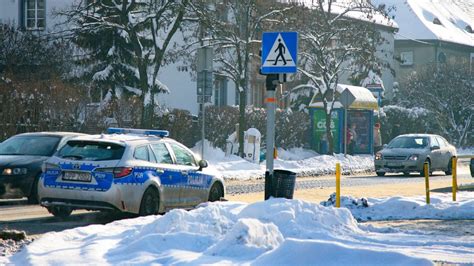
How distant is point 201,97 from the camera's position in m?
29.2

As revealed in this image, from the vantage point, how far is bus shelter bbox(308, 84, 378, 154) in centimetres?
4647

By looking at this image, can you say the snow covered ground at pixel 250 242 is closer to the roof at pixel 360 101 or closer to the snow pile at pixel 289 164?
the snow pile at pixel 289 164

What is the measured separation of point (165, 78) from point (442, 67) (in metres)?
24.7

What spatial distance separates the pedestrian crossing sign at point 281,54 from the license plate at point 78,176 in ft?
10.6

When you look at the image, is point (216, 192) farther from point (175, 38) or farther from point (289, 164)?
point (175, 38)

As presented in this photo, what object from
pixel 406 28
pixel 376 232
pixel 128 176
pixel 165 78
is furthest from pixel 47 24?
pixel 406 28

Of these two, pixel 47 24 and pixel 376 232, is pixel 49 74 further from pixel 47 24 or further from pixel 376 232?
pixel 376 232

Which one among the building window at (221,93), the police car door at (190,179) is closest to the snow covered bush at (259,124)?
the building window at (221,93)

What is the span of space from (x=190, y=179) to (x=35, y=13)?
29044mm

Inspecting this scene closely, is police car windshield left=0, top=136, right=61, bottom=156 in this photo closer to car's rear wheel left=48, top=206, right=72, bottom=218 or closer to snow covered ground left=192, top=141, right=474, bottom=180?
car's rear wheel left=48, top=206, right=72, bottom=218

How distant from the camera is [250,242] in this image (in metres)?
11.6

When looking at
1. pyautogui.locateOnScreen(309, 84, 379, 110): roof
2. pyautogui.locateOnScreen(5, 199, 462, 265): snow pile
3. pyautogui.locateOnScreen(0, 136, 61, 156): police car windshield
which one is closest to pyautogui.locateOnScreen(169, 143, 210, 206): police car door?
pyautogui.locateOnScreen(5, 199, 462, 265): snow pile

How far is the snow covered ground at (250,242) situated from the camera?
35.9 ft

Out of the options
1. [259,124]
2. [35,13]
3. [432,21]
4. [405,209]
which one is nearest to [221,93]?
[259,124]
